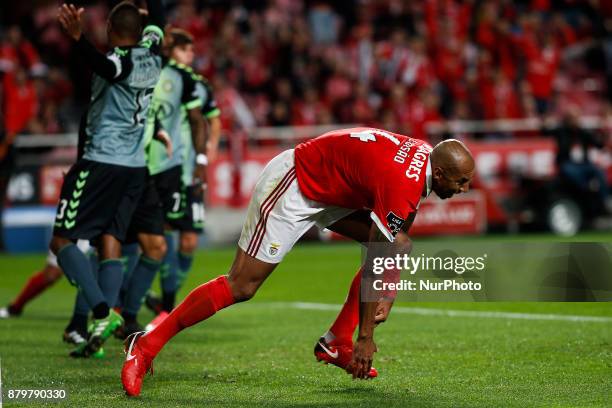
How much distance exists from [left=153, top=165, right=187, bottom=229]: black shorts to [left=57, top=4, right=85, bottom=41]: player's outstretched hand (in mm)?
2761

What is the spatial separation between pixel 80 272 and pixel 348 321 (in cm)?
202

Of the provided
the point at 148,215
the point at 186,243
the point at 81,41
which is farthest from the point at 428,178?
the point at 186,243

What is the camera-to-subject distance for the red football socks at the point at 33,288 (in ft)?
35.7

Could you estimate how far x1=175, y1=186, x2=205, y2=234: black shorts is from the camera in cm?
1070

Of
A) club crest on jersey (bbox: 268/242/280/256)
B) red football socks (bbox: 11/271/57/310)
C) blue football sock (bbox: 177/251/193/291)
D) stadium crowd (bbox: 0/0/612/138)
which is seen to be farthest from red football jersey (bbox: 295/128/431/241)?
stadium crowd (bbox: 0/0/612/138)

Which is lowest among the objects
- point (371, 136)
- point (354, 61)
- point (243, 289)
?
point (354, 61)

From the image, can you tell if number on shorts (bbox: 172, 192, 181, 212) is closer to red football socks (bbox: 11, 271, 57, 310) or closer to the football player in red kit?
red football socks (bbox: 11, 271, 57, 310)

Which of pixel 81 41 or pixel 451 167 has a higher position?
pixel 81 41

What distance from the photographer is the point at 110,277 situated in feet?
28.4

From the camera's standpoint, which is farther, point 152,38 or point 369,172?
point 152,38

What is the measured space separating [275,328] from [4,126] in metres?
11.7

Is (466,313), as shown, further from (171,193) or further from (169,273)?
(171,193)

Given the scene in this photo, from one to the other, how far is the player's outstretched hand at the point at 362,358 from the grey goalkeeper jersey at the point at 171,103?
4346mm

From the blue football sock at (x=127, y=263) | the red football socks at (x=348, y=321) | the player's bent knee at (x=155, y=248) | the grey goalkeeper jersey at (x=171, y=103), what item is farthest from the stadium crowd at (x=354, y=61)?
the red football socks at (x=348, y=321)
